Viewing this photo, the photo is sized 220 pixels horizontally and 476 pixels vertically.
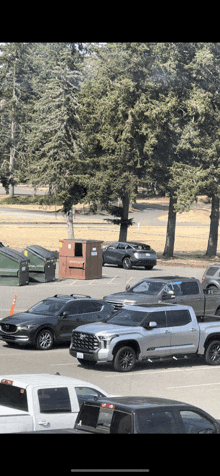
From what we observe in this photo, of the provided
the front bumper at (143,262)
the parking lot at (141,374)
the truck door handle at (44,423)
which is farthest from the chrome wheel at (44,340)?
the front bumper at (143,262)

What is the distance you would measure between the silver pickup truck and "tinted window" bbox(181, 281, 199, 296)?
4.11 metres

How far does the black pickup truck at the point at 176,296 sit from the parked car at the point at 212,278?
21.5ft

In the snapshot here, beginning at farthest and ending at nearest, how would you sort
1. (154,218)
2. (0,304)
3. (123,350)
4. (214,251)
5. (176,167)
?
1. (154,218)
2. (214,251)
3. (176,167)
4. (0,304)
5. (123,350)

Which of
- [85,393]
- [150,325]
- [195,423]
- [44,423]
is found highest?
[195,423]

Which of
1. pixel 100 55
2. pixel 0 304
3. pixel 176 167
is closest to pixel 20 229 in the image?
pixel 100 55

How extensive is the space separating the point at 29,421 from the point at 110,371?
8.29 m

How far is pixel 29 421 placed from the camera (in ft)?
27.3

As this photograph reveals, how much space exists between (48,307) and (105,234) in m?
49.3

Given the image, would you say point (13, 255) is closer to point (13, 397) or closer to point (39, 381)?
point (39, 381)

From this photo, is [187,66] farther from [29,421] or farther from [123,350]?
[29,421]

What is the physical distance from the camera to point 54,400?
8.94 m

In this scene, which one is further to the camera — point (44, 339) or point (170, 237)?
point (170, 237)

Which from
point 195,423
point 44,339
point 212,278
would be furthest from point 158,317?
point 212,278

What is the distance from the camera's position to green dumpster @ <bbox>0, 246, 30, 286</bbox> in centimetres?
3188
